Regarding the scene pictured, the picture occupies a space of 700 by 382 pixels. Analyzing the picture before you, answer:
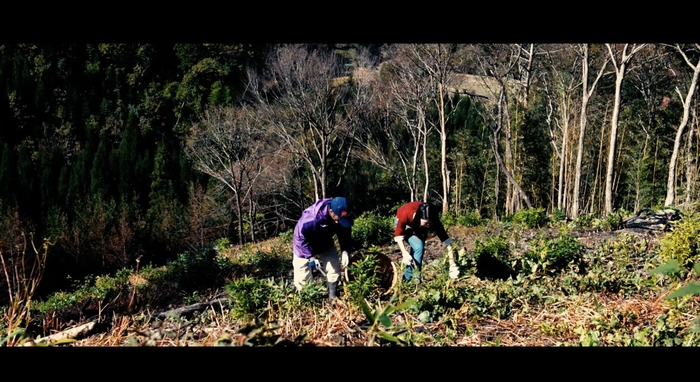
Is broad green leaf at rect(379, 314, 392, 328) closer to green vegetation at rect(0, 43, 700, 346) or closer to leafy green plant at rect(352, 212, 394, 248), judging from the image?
green vegetation at rect(0, 43, 700, 346)

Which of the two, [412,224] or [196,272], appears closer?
[412,224]

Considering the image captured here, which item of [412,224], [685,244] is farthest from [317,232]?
[685,244]

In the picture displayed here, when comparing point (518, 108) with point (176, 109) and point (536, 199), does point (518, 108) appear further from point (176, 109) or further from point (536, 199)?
point (176, 109)

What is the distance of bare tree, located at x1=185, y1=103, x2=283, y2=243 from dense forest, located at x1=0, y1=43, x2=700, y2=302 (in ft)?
0.38

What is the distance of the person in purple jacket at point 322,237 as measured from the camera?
537 cm

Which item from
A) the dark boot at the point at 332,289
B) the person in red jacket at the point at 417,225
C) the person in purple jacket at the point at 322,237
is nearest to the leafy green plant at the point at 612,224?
the person in red jacket at the point at 417,225

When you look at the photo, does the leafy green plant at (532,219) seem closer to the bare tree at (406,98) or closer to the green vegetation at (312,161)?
the green vegetation at (312,161)

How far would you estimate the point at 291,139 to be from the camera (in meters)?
25.6

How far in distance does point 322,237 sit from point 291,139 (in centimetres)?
2031

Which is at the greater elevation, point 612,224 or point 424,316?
point 424,316

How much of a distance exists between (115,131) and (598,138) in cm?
2815

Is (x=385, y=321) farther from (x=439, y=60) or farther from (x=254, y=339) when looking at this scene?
(x=439, y=60)

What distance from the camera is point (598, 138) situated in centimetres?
2594

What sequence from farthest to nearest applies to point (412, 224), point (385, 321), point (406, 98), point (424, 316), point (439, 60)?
point (406, 98)
point (439, 60)
point (412, 224)
point (424, 316)
point (385, 321)
